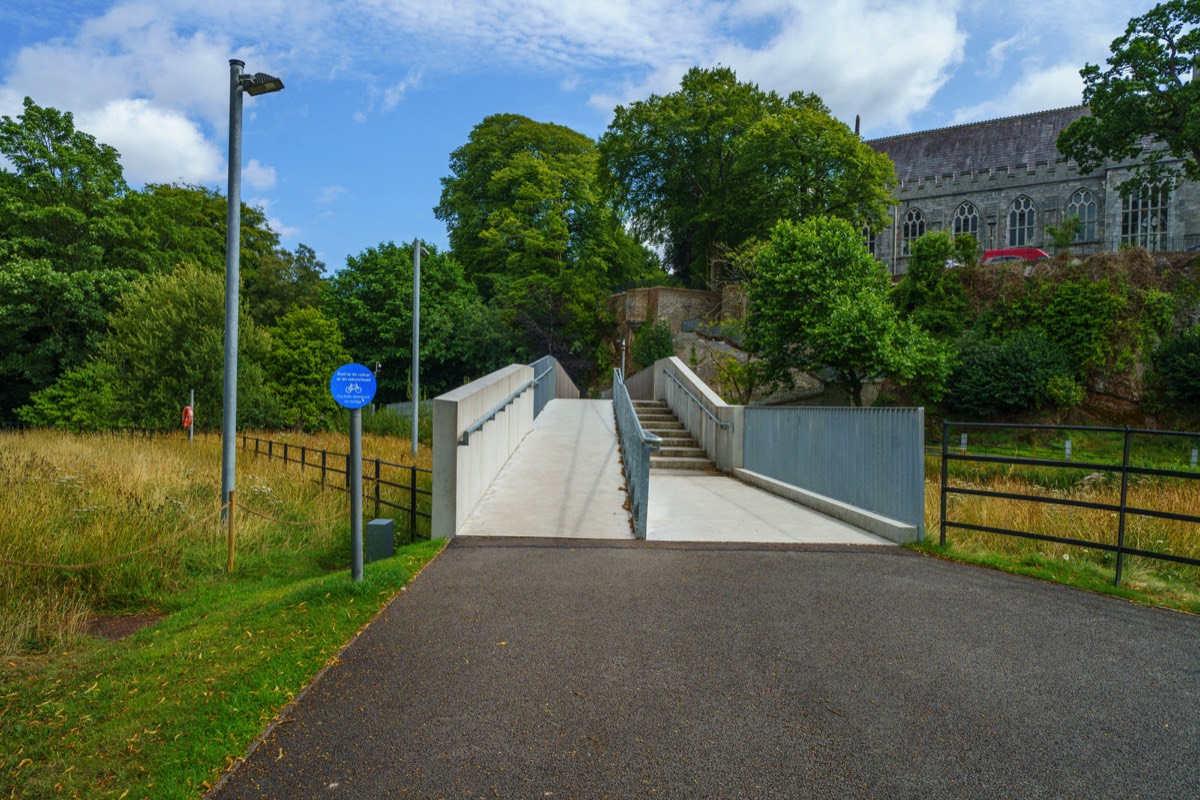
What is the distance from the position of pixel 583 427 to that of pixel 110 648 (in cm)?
1276

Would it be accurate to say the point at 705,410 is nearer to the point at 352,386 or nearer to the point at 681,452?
the point at 681,452

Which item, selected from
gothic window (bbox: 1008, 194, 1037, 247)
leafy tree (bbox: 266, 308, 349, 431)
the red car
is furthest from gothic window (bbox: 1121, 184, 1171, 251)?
leafy tree (bbox: 266, 308, 349, 431)

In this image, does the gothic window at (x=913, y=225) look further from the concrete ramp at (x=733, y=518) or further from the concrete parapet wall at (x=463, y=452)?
the concrete parapet wall at (x=463, y=452)

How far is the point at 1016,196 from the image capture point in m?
48.1

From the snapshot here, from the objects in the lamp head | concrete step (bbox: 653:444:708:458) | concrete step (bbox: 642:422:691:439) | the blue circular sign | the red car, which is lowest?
concrete step (bbox: 653:444:708:458)

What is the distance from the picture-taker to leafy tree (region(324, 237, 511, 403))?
1665 inches

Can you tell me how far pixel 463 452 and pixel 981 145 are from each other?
55706mm

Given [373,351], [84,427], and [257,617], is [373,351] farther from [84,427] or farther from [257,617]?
[257,617]

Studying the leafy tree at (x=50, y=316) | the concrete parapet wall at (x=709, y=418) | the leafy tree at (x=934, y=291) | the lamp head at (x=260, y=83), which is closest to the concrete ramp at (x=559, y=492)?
the concrete parapet wall at (x=709, y=418)

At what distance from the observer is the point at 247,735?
12.9 feet

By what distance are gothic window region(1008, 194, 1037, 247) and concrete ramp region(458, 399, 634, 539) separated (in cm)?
4206

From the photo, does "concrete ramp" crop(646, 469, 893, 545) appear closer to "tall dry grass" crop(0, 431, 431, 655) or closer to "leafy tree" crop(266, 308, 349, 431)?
"tall dry grass" crop(0, 431, 431, 655)

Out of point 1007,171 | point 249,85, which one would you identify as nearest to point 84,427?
point 249,85

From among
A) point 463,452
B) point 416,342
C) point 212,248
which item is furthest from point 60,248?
point 463,452
